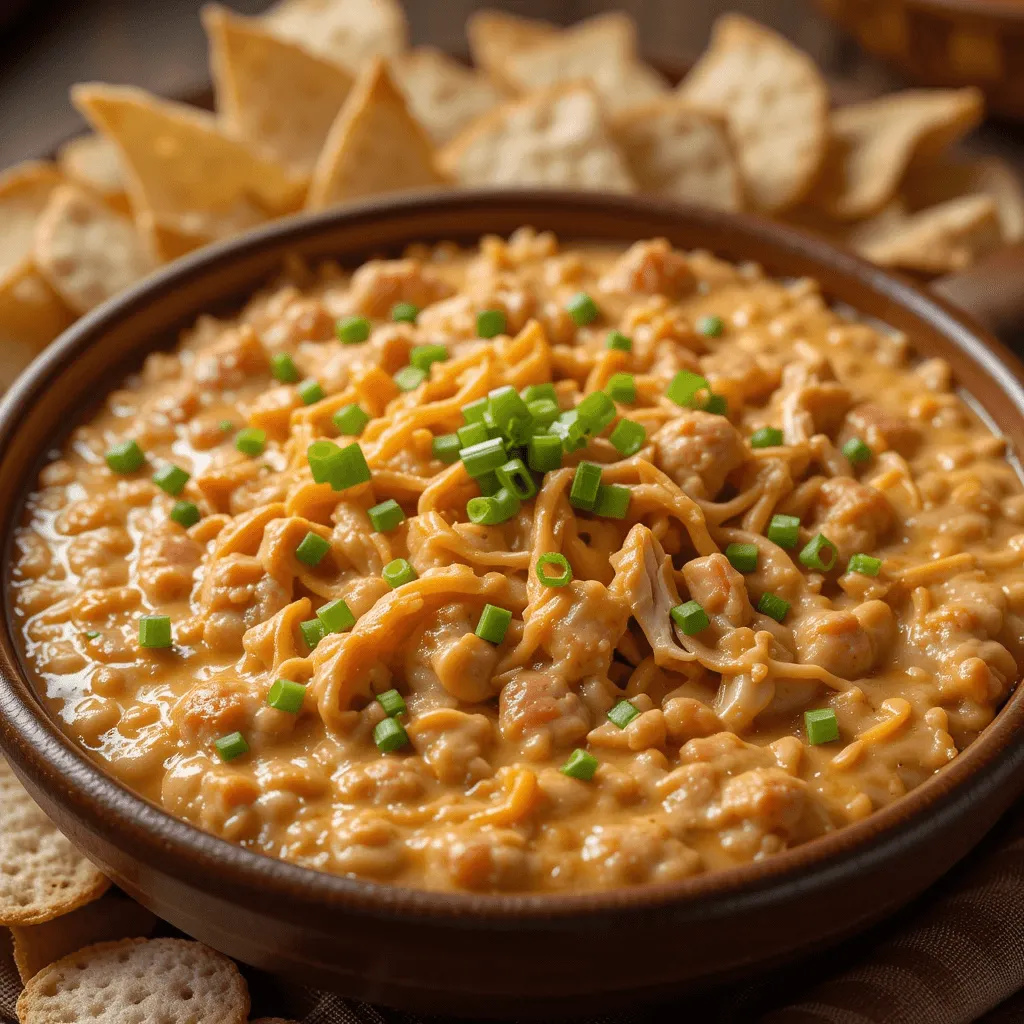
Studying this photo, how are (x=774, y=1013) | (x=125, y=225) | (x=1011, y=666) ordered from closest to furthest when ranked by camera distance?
(x=774, y=1013)
(x=1011, y=666)
(x=125, y=225)

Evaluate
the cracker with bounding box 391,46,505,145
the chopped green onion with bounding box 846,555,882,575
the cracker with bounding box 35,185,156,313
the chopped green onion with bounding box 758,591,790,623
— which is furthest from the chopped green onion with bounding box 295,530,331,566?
the cracker with bounding box 391,46,505,145

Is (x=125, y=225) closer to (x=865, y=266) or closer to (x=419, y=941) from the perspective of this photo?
(x=865, y=266)

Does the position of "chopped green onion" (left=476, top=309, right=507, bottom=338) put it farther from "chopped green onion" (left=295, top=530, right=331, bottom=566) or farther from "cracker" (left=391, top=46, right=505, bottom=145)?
"cracker" (left=391, top=46, right=505, bottom=145)

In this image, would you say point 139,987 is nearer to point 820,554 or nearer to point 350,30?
point 820,554

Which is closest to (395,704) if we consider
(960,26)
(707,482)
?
(707,482)

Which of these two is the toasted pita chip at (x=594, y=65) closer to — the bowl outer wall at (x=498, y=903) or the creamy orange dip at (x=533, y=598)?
the creamy orange dip at (x=533, y=598)

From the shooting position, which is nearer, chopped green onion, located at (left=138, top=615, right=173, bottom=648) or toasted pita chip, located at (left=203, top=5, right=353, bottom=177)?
chopped green onion, located at (left=138, top=615, right=173, bottom=648)
